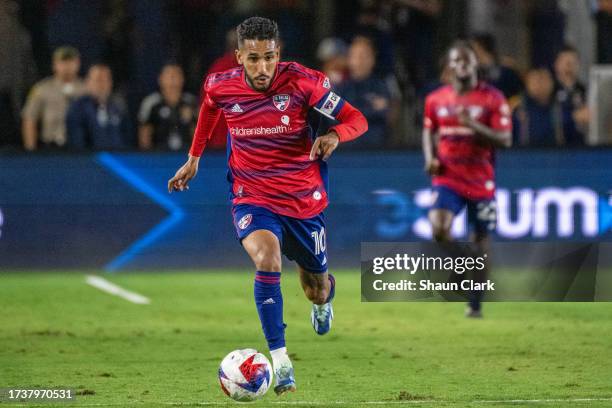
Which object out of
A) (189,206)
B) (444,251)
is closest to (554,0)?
(189,206)

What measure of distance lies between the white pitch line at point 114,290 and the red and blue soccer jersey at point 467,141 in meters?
3.22

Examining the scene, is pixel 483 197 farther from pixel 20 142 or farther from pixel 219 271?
pixel 20 142

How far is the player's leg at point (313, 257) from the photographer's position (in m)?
8.30

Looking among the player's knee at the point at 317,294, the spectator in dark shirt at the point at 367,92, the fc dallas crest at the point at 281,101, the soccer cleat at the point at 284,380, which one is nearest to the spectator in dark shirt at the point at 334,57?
the spectator in dark shirt at the point at 367,92

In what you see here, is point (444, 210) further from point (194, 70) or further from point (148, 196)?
point (194, 70)

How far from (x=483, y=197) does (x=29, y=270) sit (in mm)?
5758

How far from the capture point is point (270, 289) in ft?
24.9

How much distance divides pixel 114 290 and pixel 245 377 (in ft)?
22.1

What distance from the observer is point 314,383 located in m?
8.05

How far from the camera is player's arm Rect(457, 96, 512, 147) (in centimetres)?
1156

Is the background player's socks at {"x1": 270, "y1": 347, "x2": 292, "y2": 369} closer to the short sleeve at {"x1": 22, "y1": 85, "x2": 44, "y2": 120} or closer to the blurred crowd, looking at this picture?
the blurred crowd

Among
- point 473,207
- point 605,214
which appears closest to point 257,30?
point 473,207

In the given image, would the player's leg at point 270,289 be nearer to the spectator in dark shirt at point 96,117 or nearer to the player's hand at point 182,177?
the player's hand at point 182,177

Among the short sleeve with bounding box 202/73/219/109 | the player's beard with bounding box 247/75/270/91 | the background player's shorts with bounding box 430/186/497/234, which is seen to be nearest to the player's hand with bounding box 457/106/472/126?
the background player's shorts with bounding box 430/186/497/234
